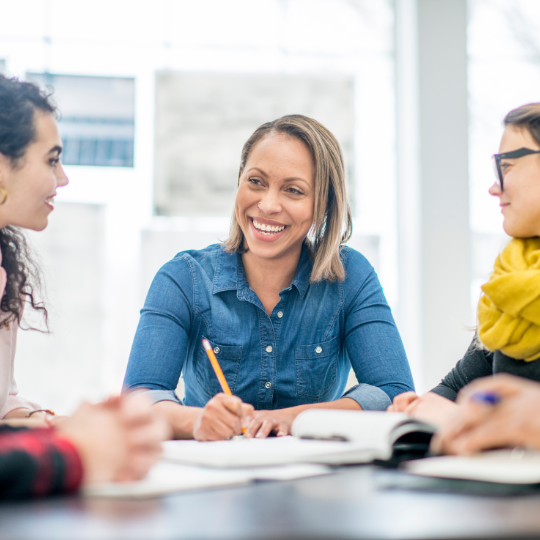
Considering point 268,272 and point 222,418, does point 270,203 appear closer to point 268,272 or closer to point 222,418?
point 268,272

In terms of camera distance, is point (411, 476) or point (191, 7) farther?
point (191, 7)

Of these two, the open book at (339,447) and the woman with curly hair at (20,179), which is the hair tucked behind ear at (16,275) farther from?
the open book at (339,447)

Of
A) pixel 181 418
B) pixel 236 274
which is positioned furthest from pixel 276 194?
pixel 181 418

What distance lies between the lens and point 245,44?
351 cm

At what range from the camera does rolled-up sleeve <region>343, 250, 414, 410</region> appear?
1379 millimetres

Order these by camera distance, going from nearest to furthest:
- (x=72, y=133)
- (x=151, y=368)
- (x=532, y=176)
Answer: (x=532, y=176) → (x=151, y=368) → (x=72, y=133)

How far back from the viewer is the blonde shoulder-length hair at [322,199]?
1628mm

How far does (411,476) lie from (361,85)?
10.9ft

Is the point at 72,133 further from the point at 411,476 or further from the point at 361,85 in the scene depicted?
the point at 411,476

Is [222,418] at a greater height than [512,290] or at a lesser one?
lesser

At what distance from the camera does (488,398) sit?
0.65 m

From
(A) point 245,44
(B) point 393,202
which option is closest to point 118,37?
(A) point 245,44

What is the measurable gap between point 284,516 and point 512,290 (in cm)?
83

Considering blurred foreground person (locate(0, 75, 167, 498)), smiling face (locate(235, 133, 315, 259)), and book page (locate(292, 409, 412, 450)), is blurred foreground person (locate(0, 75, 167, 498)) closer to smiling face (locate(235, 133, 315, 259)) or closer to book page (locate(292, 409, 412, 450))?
book page (locate(292, 409, 412, 450))
